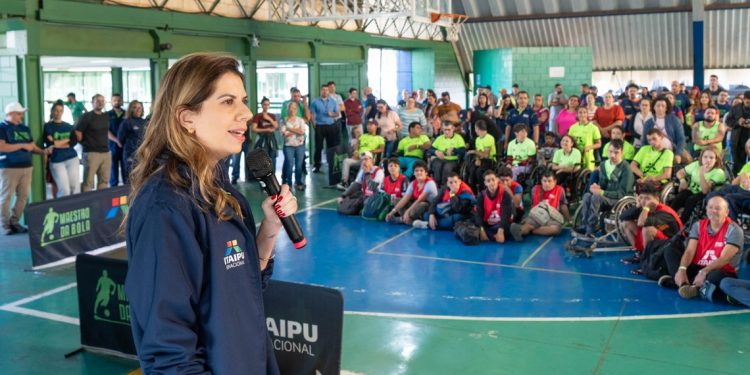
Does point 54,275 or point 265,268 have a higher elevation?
point 265,268

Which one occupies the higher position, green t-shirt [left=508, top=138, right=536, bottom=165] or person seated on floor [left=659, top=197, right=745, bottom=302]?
green t-shirt [left=508, top=138, right=536, bottom=165]

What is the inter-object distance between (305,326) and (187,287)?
9.50ft

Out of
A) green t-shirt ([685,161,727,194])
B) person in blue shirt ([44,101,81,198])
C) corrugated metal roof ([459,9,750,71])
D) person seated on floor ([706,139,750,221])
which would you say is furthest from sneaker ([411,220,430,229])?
corrugated metal roof ([459,9,750,71])

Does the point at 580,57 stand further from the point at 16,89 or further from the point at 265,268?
the point at 265,268

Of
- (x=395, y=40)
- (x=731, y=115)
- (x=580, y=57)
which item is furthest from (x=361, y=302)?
(x=580, y=57)

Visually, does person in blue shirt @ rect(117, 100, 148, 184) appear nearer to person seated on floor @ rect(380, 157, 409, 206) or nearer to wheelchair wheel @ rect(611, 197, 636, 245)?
person seated on floor @ rect(380, 157, 409, 206)

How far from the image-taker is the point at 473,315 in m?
6.84

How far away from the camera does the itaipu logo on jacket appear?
6.08 feet

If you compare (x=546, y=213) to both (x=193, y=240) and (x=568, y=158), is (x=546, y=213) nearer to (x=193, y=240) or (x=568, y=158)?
(x=568, y=158)

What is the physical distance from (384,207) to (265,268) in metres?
9.44

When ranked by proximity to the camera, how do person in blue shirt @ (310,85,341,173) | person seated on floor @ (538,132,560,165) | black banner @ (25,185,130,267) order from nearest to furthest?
black banner @ (25,185,130,267), person seated on floor @ (538,132,560,165), person in blue shirt @ (310,85,341,173)

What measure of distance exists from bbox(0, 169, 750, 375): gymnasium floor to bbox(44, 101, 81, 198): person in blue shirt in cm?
132

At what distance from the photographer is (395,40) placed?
22.0 meters

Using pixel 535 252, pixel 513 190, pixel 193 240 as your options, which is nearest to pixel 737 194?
pixel 535 252
